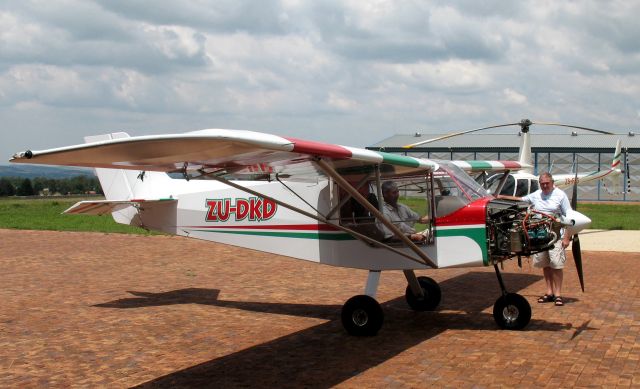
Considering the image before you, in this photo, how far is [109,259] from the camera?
16875mm

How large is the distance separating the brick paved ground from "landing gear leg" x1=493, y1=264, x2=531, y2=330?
0.18 m

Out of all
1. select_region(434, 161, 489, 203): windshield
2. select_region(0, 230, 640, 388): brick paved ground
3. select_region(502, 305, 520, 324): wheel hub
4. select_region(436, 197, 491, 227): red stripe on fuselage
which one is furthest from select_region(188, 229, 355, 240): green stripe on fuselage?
select_region(502, 305, 520, 324): wheel hub

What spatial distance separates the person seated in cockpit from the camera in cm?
905

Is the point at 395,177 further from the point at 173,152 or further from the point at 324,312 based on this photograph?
the point at 173,152

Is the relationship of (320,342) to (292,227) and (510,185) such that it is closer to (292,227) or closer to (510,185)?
(292,227)

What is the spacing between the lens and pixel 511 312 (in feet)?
29.1

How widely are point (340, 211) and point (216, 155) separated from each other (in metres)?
3.08

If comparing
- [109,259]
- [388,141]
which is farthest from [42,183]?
[109,259]

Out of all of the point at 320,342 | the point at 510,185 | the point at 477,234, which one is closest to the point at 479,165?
the point at 477,234

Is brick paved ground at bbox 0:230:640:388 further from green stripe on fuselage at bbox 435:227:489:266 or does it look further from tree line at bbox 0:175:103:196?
tree line at bbox 0:175:103:196

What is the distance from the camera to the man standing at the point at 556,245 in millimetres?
9906

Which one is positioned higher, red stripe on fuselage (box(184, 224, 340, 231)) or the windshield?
the windshield

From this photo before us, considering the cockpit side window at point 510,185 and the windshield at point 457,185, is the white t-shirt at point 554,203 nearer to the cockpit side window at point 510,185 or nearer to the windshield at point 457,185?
the windshield at point 457,185

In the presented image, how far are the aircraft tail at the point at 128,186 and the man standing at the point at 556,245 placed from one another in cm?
567
